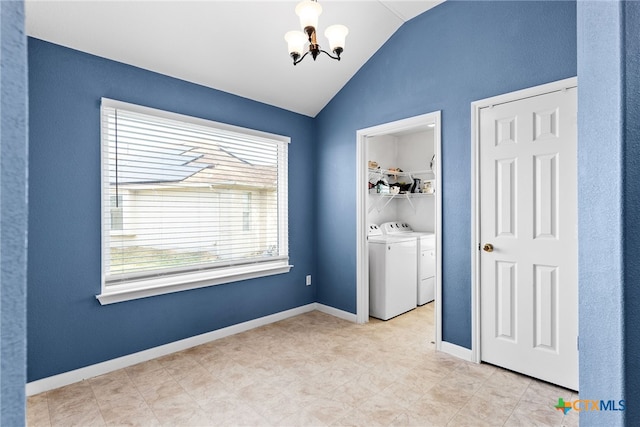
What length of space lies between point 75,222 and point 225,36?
6.17ft

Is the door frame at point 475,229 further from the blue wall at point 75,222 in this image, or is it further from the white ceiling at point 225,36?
the blue wall at point 75,222

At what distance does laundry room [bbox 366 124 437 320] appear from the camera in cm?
380

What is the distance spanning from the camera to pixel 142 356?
107 inches

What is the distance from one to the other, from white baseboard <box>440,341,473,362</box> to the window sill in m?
1.80

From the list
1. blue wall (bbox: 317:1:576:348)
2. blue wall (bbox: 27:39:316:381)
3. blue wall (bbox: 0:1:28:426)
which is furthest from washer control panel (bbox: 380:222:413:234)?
blue wall (bbox: 0:1:28:426)

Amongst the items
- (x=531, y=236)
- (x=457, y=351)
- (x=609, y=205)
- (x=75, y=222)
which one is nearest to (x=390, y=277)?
(x=457, y=351)

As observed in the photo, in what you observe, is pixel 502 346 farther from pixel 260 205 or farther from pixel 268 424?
pixel 260 205

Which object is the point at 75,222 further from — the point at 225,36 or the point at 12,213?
the point at 12,213

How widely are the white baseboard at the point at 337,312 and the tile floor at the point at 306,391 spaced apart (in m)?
0.64

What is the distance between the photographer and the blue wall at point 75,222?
2277mm

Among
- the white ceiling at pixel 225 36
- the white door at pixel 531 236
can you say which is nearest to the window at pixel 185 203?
the white ceiling at pixel 225 36

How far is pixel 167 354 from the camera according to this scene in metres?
2.87

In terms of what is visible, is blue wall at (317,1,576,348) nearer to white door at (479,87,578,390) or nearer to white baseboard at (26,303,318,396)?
white door at (479,87,578,390)

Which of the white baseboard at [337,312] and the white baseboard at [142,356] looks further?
the white baseboard at [337,312]
